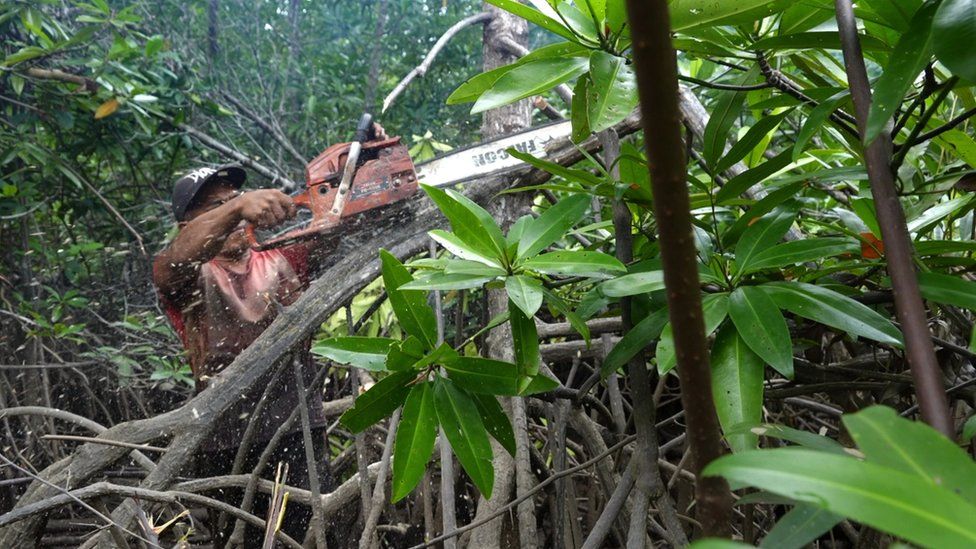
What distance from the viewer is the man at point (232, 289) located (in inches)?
69.2

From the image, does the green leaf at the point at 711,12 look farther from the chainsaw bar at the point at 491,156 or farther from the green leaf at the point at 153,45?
the green leaf at the point at 153,45

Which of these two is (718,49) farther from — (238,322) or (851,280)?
(238,322)

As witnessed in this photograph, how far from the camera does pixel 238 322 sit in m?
1.86

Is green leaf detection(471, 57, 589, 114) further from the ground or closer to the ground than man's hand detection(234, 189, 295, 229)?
closer to the ground

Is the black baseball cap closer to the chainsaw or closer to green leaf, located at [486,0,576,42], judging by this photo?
the chainsaw

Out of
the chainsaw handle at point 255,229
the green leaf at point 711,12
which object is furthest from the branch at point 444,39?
the green leaf at point 711,12

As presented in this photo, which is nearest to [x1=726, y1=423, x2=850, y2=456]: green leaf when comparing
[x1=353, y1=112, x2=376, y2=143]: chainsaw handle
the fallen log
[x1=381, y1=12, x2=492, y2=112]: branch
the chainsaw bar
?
the fallen log

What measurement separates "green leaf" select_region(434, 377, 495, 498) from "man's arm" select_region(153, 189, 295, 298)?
1.39 m

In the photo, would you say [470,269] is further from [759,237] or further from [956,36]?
[956,36]

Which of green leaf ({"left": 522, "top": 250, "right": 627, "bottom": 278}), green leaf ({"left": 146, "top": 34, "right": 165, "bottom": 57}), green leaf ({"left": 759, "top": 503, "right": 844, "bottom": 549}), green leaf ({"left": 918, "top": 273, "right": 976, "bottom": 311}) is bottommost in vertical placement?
green leaf ({"left": 759, "top": 503, "right": 844, "bottom": 549})

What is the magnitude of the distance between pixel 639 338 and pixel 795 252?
0.45 feet

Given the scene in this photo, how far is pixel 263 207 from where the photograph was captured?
185 centimetres

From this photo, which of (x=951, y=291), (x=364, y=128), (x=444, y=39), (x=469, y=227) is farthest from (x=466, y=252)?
(x=364, y=128)

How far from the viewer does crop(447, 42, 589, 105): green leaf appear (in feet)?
1.81
